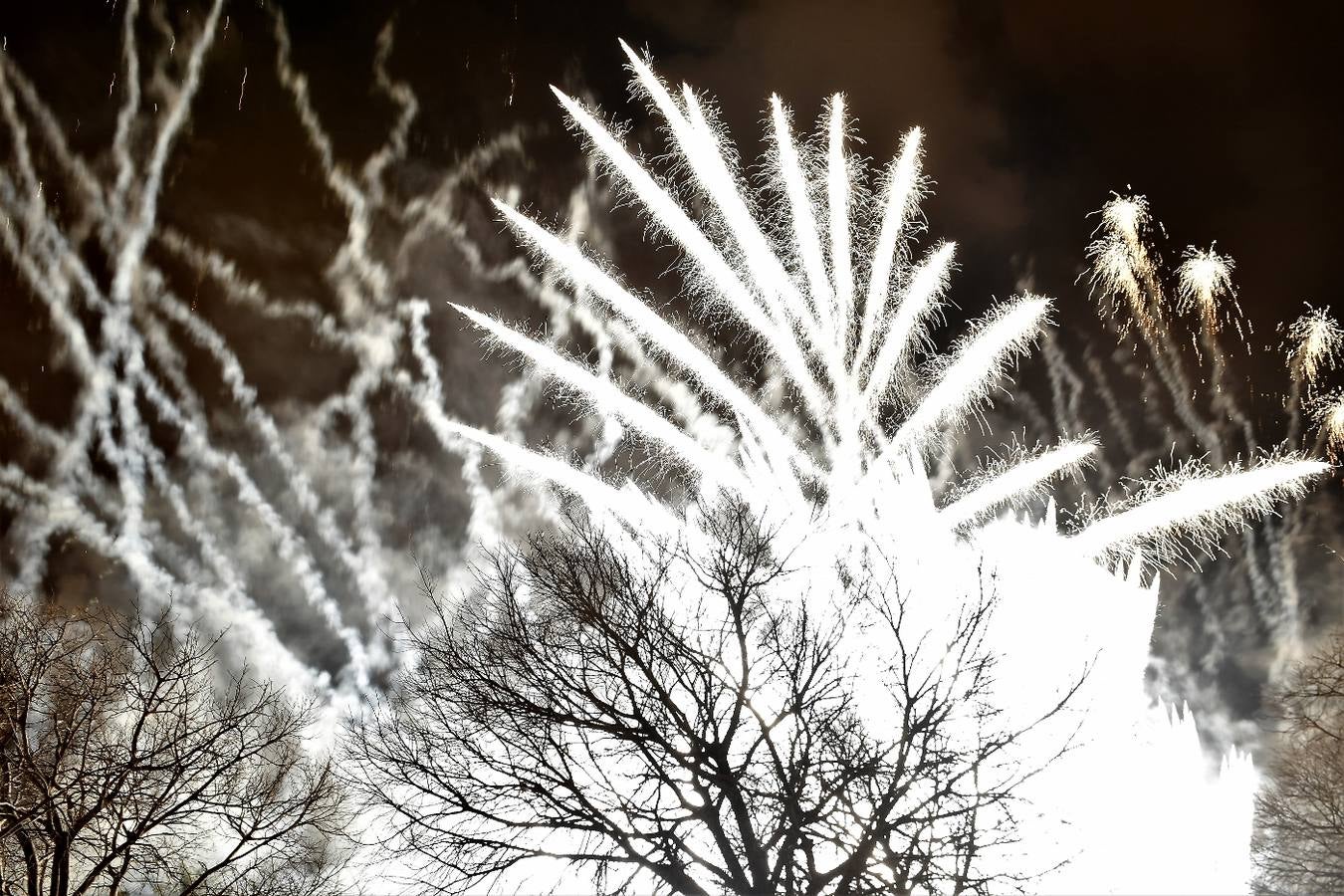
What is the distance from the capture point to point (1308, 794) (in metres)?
23.1

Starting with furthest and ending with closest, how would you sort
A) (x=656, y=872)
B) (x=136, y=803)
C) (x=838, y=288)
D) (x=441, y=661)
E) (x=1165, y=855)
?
(x=1165, y=855) < (x=838, y=288) < (x=136, y=803) < (x=441, y=661) < (x=656, y=872)

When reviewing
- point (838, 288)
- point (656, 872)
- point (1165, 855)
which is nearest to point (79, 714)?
point (656, 872)

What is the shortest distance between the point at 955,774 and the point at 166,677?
12.0 metres

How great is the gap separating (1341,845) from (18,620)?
95.0ft

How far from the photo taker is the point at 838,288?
16.3 metres

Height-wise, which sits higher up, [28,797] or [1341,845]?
[1341,845]

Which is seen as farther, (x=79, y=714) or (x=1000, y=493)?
(x=1000, y=493)

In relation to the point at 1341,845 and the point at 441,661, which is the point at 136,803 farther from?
the point at 1341,845

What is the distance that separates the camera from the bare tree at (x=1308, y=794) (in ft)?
63.1

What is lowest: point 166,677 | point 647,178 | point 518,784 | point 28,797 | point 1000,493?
point 28,797

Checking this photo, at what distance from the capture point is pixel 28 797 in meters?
13.5

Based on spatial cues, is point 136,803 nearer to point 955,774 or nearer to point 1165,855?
point 955,774

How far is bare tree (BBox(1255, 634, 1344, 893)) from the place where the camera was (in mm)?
19219

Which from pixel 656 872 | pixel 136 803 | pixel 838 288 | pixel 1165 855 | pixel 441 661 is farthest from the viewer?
pixel 1165 855
